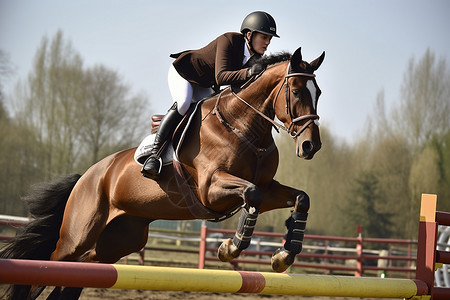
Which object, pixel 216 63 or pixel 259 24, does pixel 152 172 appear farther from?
pixel 259 24

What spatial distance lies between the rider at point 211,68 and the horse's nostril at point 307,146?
0.76m

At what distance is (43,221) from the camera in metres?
4.95

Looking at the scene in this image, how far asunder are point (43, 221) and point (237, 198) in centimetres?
206

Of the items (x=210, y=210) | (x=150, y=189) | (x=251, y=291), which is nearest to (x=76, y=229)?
(x=150, y=189)

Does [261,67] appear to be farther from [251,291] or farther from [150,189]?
[251,291]

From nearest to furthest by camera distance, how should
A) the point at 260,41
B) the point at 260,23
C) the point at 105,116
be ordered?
the point at 260,23
the point at 260,41
the point at 105,116

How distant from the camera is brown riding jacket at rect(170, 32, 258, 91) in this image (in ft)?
13.4

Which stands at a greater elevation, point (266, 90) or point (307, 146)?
point (266, 90)

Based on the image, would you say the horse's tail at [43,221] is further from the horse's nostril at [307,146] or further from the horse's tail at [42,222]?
the horse's nostril at [307,146]

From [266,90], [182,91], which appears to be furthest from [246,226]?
[182,91]

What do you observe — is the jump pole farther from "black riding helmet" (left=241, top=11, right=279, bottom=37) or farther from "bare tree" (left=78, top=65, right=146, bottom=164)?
"bare tree" (left=78, top=65, right=146, bottom=164)

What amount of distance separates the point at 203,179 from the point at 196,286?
1.34 m

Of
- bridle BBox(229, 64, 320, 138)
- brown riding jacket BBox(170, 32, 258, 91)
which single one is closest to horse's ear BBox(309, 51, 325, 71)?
bridle BBox(229, 64, 320, 138)

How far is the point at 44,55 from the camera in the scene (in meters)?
28.2
